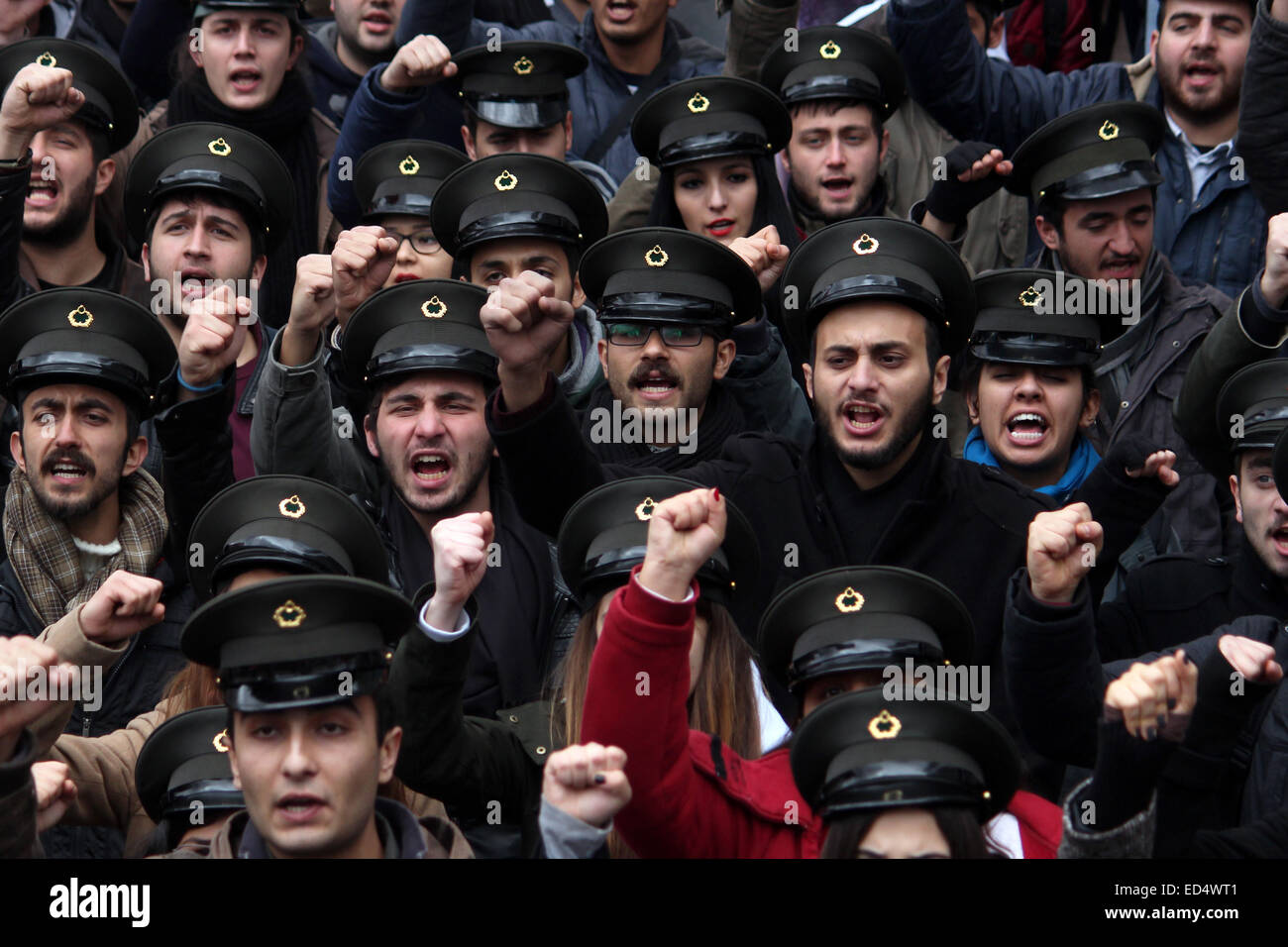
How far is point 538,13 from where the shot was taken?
1085 cm

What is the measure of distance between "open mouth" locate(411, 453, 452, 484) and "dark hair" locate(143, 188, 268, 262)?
152cm

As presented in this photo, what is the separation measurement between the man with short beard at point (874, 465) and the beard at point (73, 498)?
5.10 ft

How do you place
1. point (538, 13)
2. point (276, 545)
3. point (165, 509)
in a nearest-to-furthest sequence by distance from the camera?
1. point (276, 545)
2. point (165, 509)
3. point (538, 13)

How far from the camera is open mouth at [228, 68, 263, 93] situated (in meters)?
9.15

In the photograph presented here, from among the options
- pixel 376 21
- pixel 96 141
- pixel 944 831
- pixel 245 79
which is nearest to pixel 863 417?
pixel 944 831

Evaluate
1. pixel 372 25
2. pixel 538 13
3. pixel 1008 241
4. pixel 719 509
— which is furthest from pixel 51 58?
pixel 719 509

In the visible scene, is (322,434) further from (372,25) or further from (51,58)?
(372,25)

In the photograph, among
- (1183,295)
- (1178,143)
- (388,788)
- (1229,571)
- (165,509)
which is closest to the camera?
(388,788)

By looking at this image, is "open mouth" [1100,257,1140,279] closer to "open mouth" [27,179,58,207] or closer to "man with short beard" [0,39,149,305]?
"man with short beard" [0,39,149,305]

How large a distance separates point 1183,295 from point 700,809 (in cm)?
368

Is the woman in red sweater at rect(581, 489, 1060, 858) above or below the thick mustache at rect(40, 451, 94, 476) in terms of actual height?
below

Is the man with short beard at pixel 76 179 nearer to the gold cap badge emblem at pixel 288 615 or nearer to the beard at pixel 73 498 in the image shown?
the beard at pixel 73 498

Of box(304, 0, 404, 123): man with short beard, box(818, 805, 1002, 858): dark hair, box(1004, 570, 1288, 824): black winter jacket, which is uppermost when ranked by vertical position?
box(304, 0, 404, 123): man with short beard

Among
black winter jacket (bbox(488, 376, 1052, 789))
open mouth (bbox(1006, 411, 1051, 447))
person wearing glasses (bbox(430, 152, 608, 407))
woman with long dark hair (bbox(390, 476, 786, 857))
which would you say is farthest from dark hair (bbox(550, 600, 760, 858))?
person wearing glasses (bbox(430, 152, 608, 407))
